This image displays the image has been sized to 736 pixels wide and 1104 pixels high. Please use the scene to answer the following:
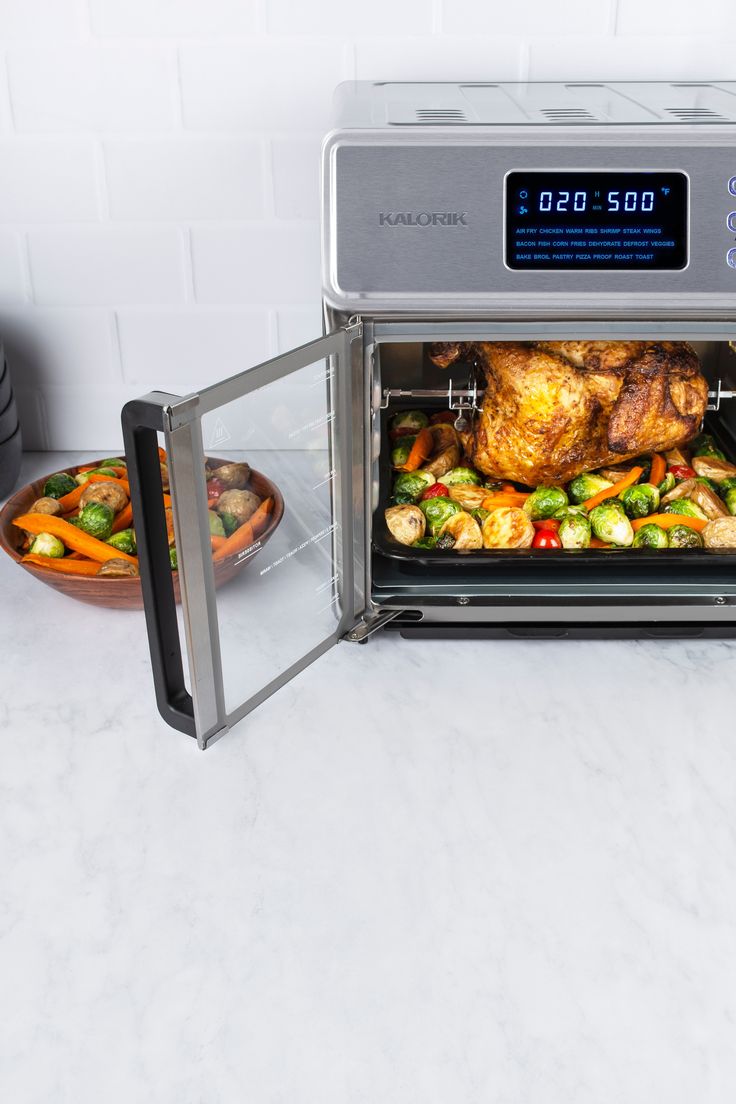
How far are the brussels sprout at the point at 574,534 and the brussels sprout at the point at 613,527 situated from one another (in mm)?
16

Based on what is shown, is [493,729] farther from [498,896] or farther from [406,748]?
[498,896]

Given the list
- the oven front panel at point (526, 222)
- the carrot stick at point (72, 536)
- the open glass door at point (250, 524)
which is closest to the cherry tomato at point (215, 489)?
the open glass door at point (250, 524)

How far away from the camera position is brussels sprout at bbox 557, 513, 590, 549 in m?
1.13

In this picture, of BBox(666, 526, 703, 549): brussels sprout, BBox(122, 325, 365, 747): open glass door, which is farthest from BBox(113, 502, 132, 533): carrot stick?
BBox(666, 526, 703, 549): brussels sprout

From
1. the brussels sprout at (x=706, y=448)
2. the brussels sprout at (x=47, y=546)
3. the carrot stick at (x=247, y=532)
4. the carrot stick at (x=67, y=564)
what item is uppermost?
the carrot stick at (x=247, y=532)

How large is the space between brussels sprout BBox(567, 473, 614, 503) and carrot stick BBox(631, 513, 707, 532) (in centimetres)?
8

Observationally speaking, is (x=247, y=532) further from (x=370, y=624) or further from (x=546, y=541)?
(x=546, y=541)

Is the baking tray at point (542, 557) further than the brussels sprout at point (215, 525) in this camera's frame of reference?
Yes

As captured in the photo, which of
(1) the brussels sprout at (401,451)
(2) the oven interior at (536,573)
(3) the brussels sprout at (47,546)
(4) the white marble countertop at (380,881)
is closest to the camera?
(4) the white marble countertop at (380,881)

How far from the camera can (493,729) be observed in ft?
3.35

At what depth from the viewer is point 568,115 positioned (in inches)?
37.3

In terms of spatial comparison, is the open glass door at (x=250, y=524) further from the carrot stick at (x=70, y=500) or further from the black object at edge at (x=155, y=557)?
the carrot stick at (x=70, y=500)

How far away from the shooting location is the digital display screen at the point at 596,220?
0.88m

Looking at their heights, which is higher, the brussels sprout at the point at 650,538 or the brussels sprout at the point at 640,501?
the brussels sprout at the point at 640,501
